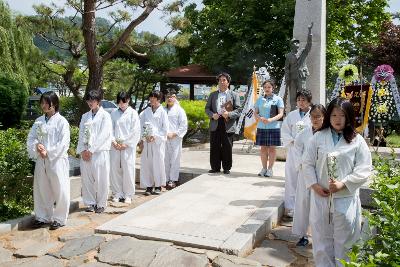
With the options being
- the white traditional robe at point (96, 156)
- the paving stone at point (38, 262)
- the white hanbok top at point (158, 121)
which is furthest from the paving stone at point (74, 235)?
the white hanbok top at point (158, 121)

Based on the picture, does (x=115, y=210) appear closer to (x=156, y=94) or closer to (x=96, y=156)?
(x=96, y=156)

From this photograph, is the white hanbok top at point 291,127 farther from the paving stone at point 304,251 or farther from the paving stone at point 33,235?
the paving stone at point 33,235

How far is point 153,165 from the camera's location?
7.46 metres

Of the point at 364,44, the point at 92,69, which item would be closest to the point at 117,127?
the point at 92,69

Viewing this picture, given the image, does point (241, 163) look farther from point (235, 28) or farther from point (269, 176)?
point (235, 28)

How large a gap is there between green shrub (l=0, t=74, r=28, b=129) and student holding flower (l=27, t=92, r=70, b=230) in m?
7.50

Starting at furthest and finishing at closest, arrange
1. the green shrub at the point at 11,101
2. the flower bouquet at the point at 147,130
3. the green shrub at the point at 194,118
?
the green shrub at the point at 194,118 → the green shrub at the point at 11,101 → the flower bouquet at the point at 147,130

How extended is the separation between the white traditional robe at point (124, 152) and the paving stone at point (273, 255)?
9.02 feet

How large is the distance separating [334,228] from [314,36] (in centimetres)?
791

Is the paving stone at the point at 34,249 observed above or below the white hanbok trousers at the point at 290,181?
below

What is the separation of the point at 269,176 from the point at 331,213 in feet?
13.4

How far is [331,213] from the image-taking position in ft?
12.0

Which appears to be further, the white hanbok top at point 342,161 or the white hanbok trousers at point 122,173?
the white hanbok trousers at point 122,173

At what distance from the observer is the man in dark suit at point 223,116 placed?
7.61 m
